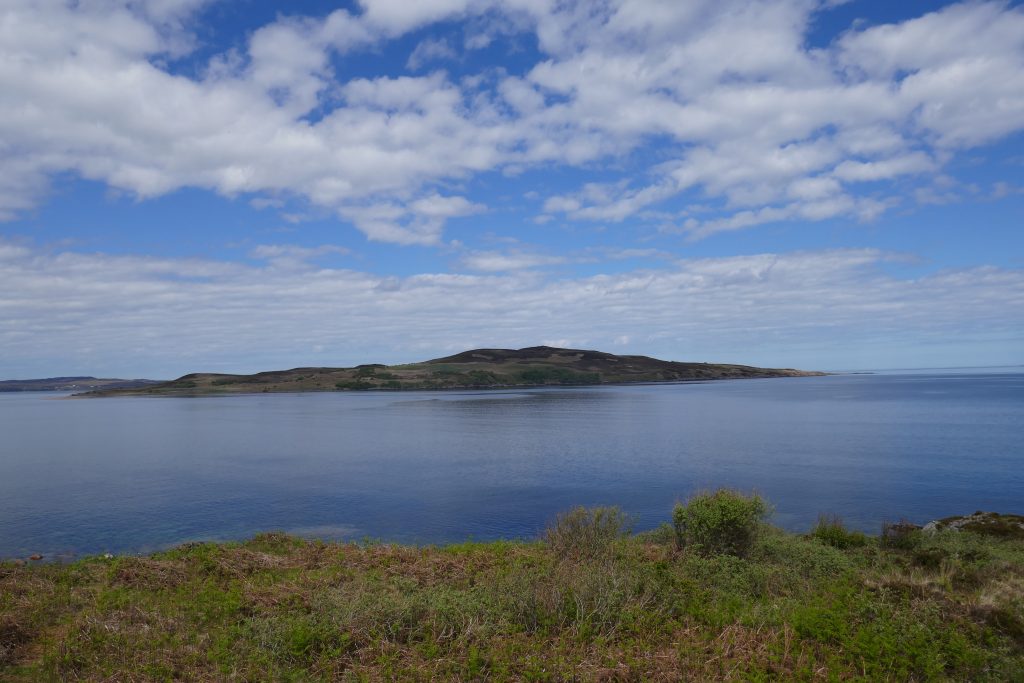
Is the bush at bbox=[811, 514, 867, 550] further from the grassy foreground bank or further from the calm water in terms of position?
the calm water

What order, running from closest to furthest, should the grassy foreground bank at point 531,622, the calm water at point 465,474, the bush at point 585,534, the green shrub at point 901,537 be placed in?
the grassy foreground bank at point 531,622
the bush at point 585,534
the green shrub at point 901,537
the calm water at point 465,474

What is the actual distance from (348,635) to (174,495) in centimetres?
3639

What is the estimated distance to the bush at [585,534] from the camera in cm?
1681

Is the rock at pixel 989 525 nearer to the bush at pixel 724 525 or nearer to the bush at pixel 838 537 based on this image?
the bush at pixel 838 537

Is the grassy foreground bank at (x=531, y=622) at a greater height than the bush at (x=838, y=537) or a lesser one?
greater

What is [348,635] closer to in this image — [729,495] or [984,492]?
[729,495]

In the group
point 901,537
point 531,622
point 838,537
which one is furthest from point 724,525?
point 901,537

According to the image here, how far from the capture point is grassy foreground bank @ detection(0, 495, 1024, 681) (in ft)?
32.6

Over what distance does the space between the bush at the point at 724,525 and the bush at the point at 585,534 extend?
224cm

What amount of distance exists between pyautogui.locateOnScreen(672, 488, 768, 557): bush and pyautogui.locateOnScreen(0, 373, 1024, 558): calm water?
1124cm

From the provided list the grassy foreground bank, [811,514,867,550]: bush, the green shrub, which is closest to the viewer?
the grassy foreground bank

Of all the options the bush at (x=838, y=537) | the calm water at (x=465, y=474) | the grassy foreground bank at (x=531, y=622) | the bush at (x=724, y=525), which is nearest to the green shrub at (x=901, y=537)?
the bush at (x=838, y=537)

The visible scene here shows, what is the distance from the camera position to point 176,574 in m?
17.7

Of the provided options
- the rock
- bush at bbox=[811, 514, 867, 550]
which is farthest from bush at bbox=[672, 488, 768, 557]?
the rock
